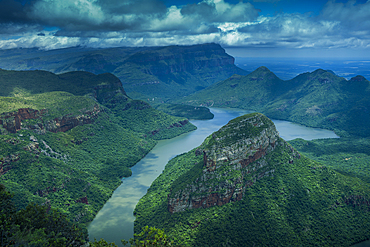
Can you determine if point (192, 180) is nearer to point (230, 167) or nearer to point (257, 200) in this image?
point (230, 167)

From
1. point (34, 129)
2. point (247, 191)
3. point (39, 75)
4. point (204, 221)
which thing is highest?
point (39, 75)

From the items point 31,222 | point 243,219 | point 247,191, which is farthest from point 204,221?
point 31,222

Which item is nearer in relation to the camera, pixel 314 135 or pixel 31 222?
pixel 31 222

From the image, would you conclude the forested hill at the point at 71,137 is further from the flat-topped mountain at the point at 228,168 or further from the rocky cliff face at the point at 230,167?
the rocky cliff face at the point at 230,167

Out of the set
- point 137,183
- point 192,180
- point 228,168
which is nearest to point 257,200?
point 228,168

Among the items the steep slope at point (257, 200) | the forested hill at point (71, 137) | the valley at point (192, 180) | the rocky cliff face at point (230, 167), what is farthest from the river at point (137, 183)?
the rocky cliff face at point (230, 167)

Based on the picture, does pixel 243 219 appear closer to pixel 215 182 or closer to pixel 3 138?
pixel 215 182
